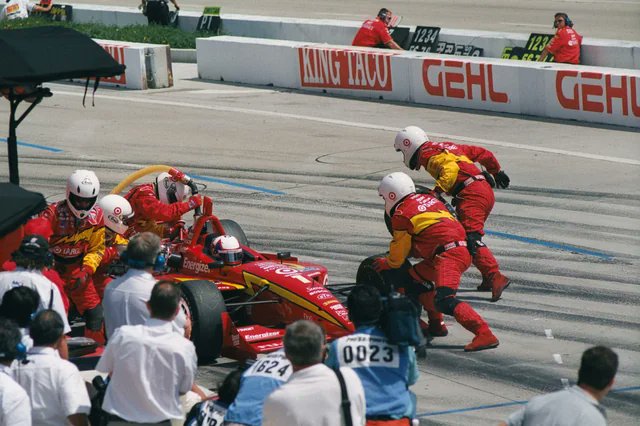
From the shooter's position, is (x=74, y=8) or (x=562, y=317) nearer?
(x=562, y=317)

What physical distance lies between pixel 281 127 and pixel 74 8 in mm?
14840

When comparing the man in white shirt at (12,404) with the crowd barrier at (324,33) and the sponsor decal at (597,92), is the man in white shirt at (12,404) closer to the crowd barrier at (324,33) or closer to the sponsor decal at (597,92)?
the sponsor decal at (597,92)

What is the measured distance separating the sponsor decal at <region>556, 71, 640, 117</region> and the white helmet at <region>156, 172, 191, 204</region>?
11213 mm

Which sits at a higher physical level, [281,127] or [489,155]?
[489,155]

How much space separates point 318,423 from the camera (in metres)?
6.28

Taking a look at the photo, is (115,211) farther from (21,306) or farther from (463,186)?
(21,306)

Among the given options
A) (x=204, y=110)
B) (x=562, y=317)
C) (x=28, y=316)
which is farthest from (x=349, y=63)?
(x=28, y=316)

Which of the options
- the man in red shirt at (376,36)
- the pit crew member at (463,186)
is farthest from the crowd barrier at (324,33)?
the pit crew member at (463,186)

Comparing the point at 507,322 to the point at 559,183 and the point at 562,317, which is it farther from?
the point at 559,183

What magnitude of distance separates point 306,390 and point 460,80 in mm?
17906

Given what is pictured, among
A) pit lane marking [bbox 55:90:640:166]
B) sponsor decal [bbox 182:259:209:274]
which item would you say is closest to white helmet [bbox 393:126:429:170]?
sponsor decal [bbox 182:259:209:274]

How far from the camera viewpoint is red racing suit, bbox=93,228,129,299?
432 inches

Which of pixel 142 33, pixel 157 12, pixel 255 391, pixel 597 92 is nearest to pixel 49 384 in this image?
pixel 255 391

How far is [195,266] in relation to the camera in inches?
445
